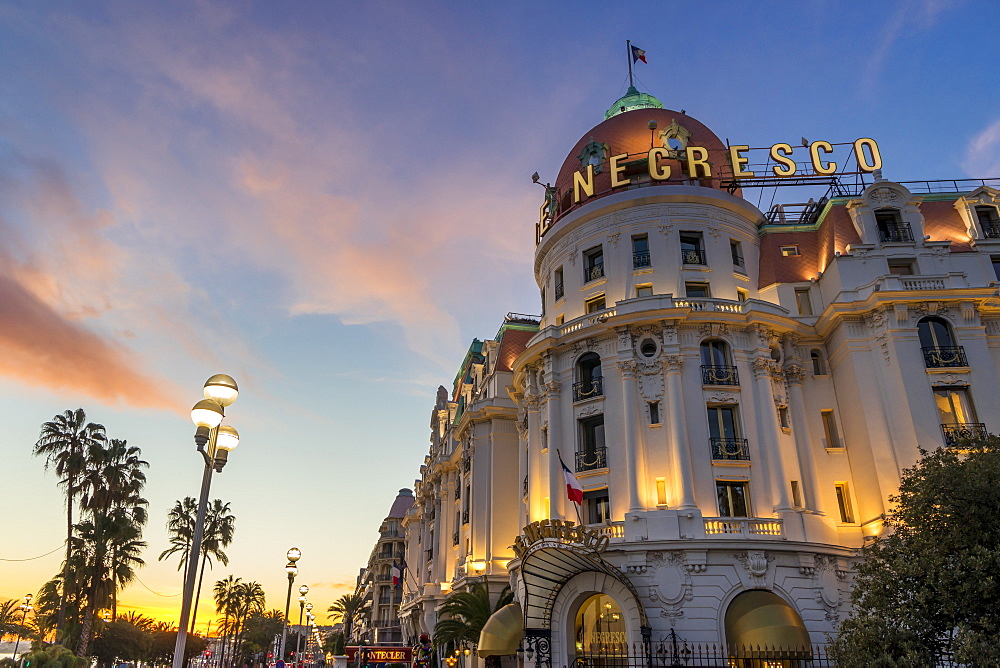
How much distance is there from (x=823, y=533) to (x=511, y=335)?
26052 mm

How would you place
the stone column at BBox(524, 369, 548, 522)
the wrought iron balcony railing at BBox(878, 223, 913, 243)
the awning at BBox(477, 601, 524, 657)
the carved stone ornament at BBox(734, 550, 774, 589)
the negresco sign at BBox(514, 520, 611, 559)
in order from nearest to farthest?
1. the negresco sign at BBox(514, 520, 611, 559)
2. the carved stone ornament at BBox(734, 550, 774, 589)
3. the awning at BBox(477, 601, 524, 657)
4. the wrought iron balcony railing at BBox(878, 223, 913, 243)
5. the stone column at BBox(524, 369, 548, 522)

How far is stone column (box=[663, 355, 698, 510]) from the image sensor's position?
32.0 m

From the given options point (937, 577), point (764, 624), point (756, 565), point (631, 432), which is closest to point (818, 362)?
point (631, 432)

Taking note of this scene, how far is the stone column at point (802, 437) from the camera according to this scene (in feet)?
110

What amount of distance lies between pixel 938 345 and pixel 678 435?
43.3ft

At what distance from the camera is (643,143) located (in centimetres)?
4203

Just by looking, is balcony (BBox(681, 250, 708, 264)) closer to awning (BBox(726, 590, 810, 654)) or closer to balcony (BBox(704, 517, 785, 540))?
balcony (BBox(704, 517, 785, 540))

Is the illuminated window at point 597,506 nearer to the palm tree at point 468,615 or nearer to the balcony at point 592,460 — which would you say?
the balcony at point 592,460

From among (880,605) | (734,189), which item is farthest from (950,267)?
(880,605)

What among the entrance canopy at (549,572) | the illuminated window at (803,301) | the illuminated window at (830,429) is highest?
the illuminated window at (803,301)

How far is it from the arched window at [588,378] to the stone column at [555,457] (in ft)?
3.97

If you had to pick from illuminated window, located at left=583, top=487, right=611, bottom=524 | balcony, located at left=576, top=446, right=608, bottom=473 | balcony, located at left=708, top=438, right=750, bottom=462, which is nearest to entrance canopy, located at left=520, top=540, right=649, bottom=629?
illuminated window, located at left=583, top=487, right=611, bottom=524

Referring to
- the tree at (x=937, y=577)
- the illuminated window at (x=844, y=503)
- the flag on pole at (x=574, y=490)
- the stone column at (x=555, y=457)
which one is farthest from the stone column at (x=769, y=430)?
the tree at (x=937, y=577)

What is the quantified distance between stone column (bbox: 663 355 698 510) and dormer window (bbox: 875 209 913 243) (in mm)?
13400
